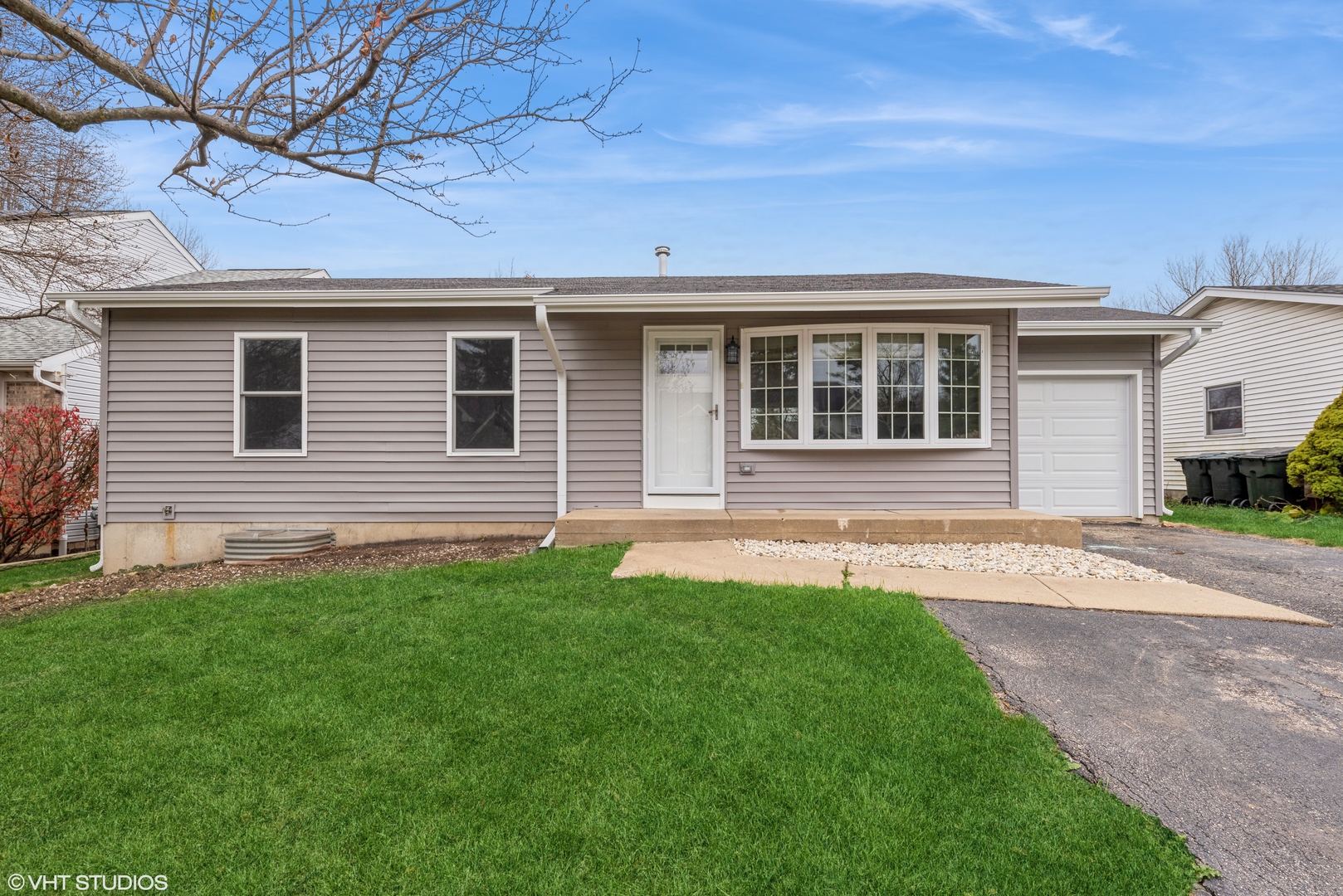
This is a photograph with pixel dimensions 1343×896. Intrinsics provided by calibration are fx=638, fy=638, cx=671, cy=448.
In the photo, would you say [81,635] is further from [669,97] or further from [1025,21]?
[1025,21]

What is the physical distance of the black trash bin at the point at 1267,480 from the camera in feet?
31.7

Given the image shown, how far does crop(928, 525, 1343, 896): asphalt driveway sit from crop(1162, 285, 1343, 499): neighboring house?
7890 millimetres

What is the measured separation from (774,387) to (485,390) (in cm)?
323

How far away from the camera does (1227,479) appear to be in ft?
35.1

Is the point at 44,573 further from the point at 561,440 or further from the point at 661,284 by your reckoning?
the point at 661,284

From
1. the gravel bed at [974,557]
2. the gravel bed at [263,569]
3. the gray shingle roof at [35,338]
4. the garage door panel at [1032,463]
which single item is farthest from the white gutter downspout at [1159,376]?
the gray shingle roof at [35,338]

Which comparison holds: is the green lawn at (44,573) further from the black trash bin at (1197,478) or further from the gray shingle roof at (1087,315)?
the black trash bin at (1197,478)

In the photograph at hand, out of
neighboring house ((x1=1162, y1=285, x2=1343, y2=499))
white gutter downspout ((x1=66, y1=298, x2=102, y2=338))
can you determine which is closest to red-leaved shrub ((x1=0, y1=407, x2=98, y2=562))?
white gutter downspout ((x1=66, y1=298, x2=102, y2=338))

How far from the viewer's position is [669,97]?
6.61 meters

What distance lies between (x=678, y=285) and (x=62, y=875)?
7358 mm

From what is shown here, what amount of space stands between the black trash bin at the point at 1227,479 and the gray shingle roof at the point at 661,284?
20.8ft

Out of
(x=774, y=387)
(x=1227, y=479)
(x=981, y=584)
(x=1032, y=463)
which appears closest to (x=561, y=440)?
(x=774, y=387)

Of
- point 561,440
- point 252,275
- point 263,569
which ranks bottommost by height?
point 263,569

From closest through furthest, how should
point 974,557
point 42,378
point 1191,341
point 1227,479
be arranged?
point 974,557, point 1191,341, point 42,378, point 1227,479
